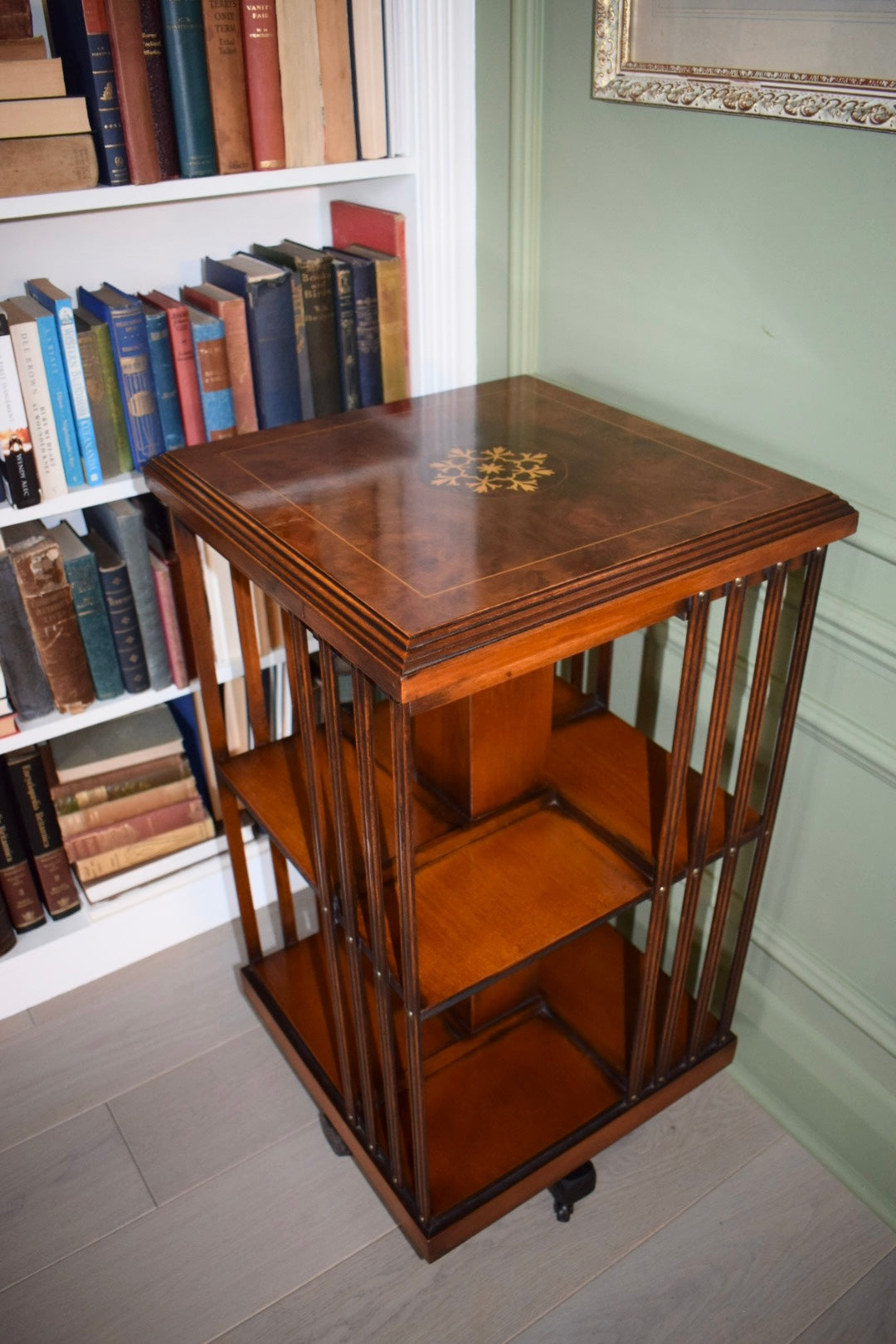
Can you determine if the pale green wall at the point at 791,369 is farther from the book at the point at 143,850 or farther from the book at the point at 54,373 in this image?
the book at the point at 143,850

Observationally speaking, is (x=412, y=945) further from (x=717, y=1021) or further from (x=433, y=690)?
(x=717, y=1021)

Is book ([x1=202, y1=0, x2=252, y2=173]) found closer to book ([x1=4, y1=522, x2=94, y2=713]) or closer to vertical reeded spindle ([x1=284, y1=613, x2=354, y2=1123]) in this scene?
book ([x1=4, y1=522, x2=94, y2=713])

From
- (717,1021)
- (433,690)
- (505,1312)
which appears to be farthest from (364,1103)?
(433,690)

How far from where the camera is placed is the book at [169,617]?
1.60 meters

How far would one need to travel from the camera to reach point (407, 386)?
5.53ft

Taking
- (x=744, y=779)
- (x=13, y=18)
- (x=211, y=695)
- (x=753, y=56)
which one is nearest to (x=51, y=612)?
(x=211, y=695)

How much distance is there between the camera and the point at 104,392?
1472 mm

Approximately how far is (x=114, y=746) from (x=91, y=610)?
31 cm

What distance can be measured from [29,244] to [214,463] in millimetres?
597

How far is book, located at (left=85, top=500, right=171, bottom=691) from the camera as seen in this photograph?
61.1 inches

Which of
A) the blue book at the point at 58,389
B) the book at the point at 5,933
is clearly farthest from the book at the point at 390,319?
the book at the point at 5,933

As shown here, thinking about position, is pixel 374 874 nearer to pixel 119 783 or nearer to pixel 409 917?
pixel 409 917

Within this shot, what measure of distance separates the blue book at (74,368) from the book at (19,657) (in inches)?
6.9

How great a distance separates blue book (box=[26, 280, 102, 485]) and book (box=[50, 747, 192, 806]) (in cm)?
51
